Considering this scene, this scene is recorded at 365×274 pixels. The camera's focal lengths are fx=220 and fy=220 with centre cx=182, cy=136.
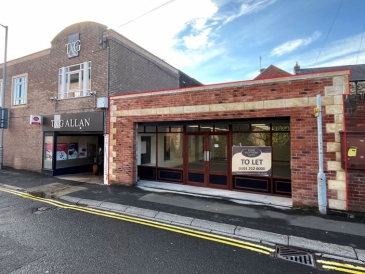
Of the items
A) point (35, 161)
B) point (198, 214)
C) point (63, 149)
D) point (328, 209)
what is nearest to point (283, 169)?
point (328, 209)

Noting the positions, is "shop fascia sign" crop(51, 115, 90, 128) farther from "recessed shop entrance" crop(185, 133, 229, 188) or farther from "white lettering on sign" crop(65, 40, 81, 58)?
"recessed shop entrance" crop(185, 133, 229, 188)

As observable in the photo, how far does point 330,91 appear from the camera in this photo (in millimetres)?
6473

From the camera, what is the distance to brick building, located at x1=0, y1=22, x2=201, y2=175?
10.8 metres

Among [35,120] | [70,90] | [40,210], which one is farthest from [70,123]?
[40,210]

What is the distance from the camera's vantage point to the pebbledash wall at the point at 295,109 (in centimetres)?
638

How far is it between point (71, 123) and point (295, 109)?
34.0 feet

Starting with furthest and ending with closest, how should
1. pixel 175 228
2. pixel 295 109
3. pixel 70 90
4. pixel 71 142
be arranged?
pixel 71 142 < pixel 70 90 < pixel 295 109 < pixel 175 228

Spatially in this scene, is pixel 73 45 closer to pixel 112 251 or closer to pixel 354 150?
pixel 112 251

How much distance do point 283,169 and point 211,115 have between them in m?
3.27

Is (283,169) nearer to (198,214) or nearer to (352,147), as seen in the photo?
(352,147)

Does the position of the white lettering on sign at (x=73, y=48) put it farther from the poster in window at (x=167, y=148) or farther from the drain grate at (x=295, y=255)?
the drain grate at (x=295, y=255)

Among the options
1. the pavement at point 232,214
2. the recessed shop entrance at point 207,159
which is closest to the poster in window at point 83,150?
the pavement at point 232,214

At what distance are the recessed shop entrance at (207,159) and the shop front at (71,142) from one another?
4428 mm

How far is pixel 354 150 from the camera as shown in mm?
6086
